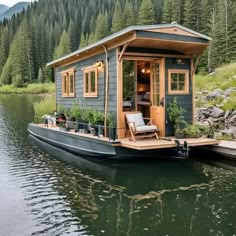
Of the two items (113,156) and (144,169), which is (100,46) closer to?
(113,156)

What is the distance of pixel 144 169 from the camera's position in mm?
Result: 8641

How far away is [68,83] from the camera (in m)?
13.8

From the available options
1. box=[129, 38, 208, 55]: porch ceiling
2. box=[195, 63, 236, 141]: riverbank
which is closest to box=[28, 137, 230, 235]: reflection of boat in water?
box=[195, 63, 236, 141]: riverbank

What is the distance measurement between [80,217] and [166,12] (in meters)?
38.4

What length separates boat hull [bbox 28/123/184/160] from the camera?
9.11 meters

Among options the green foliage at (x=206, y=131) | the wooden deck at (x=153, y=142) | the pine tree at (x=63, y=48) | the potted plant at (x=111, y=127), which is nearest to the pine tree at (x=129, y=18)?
the pine tree at (x=63, y=48)

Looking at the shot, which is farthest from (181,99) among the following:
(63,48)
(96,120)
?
(63,48)

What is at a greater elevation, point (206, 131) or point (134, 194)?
point (206, 131)

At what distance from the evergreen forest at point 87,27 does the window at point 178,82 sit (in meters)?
Answer: 18.8

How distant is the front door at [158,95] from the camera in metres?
9.95

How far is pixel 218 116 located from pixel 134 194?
6263 mm

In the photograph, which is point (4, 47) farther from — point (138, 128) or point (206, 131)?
→ point (206, 131)

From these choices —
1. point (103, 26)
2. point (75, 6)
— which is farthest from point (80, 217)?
point (75, 6)

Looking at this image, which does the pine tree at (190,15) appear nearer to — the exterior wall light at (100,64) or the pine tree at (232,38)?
the pine tree at (232,38)
